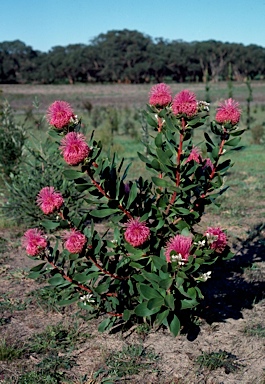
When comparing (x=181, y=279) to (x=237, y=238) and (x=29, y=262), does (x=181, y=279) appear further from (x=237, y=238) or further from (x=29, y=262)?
(x=237, y=238)

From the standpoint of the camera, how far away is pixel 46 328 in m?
3.98

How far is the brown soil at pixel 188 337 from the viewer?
336 cm

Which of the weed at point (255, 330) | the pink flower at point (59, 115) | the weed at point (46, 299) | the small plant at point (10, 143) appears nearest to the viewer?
the pink flower at point (59, 115)

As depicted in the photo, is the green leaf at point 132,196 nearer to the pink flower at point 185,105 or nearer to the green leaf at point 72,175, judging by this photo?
the green leaf at point 72,175

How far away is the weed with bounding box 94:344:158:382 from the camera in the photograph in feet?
11.0

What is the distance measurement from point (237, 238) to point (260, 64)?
62.6 meters

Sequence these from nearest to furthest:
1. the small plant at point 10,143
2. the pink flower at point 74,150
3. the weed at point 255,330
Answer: the pink flower at point 74,150
the weed at point 255,330
the small plant at point 10,143

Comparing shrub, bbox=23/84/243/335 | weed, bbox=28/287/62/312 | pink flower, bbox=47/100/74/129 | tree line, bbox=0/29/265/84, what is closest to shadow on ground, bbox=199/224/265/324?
shrub, bbox=23/84/243/335

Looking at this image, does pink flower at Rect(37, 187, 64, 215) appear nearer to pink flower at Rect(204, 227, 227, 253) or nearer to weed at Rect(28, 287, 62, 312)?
pink flower at Rect(204, 227, 227, 253)

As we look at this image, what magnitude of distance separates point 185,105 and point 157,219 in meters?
0.85

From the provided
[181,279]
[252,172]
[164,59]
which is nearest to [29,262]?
[181,279]

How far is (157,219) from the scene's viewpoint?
3.52m

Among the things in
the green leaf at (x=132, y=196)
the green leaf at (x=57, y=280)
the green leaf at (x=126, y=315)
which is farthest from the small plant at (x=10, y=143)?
the green leaf at (x=132, y=196)

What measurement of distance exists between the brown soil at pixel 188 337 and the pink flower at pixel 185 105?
1.40 metres
